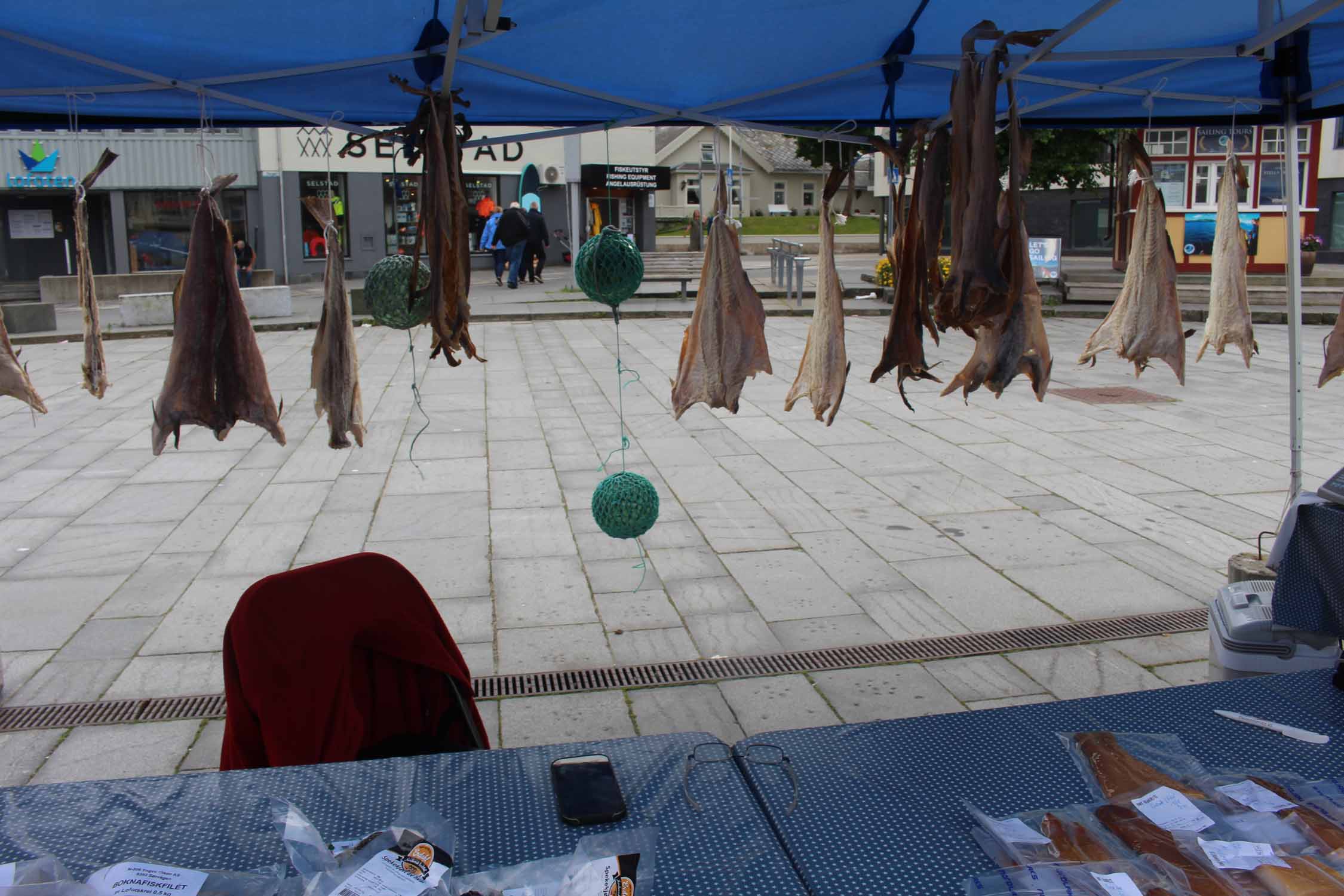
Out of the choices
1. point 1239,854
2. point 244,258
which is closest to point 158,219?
point 244,258

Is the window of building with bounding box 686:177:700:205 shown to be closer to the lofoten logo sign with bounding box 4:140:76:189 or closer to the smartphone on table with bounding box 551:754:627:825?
the lofoten logo sign with bounding box 4:140:76:189

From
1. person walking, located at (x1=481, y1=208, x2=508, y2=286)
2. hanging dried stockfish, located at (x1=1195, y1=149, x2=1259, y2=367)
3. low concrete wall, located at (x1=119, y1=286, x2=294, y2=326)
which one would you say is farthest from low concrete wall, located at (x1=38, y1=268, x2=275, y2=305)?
hanging dried stockfish, located at (x1=1195, y1=149, x2=1259, y2=367)

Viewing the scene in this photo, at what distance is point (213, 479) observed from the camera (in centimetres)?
692

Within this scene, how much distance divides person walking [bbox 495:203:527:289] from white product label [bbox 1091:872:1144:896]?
18.6 meters

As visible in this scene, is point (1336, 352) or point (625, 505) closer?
point (1336, 352)

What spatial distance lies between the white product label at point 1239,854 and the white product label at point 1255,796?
131 mm

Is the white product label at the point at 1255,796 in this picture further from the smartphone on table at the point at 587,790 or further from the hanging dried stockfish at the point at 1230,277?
the hanging dried stockfish at the point at 1230,277

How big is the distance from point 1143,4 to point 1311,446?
5.58 metres

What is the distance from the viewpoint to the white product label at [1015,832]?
5.53 feet

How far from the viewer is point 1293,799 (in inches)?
71.3

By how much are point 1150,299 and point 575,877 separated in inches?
115

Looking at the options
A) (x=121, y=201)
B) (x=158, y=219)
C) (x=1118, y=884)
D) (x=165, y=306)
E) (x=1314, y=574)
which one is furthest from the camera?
(x=158, y=219)

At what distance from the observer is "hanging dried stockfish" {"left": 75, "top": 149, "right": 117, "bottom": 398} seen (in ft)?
9.86

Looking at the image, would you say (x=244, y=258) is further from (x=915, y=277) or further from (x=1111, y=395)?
(x=915, y=277)
